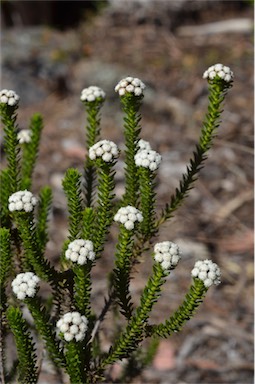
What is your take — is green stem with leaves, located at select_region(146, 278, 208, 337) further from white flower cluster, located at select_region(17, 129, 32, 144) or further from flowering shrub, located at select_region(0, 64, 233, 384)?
white flower cluster, located at select_region(17, 129, 32, 144)

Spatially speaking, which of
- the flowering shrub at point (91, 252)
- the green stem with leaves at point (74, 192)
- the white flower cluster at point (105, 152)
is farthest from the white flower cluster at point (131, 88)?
the green stem with leaves at point (74, 192)

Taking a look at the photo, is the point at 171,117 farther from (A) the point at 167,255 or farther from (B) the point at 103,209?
(A) the point at 167,255

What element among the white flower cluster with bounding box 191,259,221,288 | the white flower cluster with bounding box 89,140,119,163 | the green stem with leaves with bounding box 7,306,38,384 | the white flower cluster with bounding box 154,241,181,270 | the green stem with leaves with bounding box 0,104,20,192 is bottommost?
the green stem with leaves with bounding box 7,306,38,384

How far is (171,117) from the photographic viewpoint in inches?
256

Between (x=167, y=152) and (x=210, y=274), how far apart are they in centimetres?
390

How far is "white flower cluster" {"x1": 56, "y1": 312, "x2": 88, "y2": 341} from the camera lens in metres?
2.06

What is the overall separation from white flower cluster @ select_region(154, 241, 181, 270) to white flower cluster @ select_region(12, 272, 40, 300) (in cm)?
41

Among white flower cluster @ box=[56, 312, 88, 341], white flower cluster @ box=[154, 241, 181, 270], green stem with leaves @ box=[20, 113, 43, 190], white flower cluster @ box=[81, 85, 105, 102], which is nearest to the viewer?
white flower cluster @ box=[56, 312, 88, 341]

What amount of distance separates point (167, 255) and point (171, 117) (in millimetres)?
4435

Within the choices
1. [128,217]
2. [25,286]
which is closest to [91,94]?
[128,217]

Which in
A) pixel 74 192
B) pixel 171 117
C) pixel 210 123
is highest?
pixel 171 117

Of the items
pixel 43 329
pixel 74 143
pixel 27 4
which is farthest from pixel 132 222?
Result: pixel 27 4

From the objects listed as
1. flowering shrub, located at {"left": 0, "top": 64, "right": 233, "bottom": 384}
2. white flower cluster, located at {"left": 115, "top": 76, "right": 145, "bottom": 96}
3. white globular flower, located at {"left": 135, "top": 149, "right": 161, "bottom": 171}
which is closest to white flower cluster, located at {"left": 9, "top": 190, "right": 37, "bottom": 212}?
flowering shrub, located at {"left": 0, "top": 64, "right": 233, "bottom": 384}

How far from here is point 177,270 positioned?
4887mm
